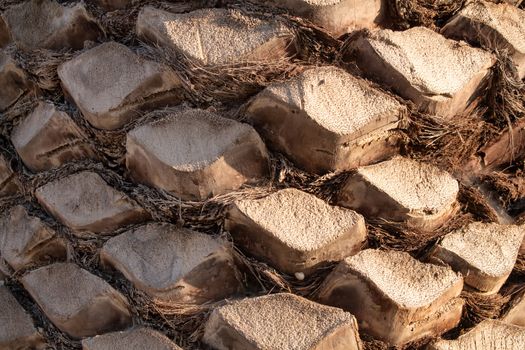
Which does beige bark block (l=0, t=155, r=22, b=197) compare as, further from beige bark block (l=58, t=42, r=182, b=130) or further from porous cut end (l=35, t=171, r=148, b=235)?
beige bark block (l=58, t=42, r=182, b=130)

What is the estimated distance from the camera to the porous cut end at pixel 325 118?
1387 mm

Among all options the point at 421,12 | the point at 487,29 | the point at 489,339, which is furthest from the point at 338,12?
the point at 489,339

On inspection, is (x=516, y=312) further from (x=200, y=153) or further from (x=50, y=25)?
(x=50, y=25)

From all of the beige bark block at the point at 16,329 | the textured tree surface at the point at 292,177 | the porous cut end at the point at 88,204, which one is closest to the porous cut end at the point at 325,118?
the textured tree surface at the point at 292,177

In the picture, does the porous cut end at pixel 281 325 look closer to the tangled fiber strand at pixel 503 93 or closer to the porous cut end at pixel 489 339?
the porous cut end at pixel 489 339

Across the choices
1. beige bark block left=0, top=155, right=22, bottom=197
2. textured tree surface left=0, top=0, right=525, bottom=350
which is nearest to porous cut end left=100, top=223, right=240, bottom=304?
textured tree surface left=0, top=0, right=525, bottom=350

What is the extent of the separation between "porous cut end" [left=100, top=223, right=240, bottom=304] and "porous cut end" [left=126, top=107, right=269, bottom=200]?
0.08 meters

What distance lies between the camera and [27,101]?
168cm

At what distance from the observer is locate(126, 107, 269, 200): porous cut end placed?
1406 mm

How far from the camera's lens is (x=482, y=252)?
1470mm

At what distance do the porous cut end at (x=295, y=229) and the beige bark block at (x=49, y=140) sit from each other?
36 centimetres

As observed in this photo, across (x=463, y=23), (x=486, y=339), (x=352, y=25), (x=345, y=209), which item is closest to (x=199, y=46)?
(x=352, y=25)

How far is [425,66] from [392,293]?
0.41 metres

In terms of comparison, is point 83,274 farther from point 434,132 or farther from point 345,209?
point 434,132
